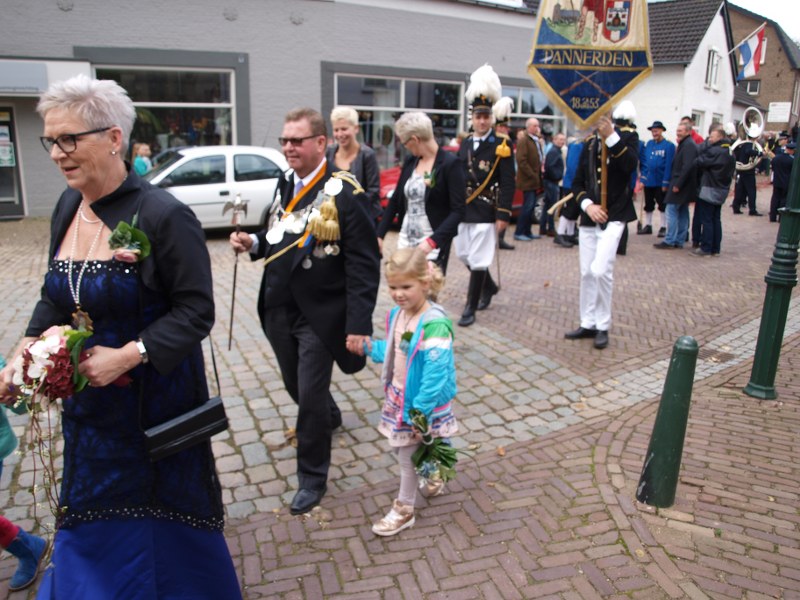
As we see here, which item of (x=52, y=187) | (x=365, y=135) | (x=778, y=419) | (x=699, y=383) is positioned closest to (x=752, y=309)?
(x=699, y=383)

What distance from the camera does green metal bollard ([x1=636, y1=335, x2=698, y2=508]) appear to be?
362 cm

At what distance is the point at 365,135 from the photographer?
58.5 feet

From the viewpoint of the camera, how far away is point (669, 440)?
3646 mm

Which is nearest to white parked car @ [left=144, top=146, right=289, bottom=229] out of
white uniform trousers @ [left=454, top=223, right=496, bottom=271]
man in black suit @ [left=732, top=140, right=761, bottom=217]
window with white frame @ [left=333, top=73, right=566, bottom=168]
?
window with white frame @ [left=333, top=73, right=566, bottom=168]

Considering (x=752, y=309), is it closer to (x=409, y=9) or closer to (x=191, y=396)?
(x=191, y=396)

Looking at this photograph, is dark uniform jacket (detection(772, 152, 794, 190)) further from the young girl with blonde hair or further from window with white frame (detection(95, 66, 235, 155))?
the young girl with blonde hair

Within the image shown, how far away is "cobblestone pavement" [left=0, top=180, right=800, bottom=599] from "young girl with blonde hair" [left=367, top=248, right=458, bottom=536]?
371 millimetres

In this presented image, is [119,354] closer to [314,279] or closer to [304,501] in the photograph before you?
[314,279]

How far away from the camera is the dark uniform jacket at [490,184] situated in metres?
6.68

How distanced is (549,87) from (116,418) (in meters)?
5.10

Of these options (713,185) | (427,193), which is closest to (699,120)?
(713,185)

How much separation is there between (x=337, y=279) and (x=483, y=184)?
3.58 metres

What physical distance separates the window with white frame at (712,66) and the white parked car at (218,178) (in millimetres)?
24078

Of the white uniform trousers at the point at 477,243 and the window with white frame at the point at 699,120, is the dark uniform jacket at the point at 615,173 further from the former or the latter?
the window with white frame at the point at 699,120
